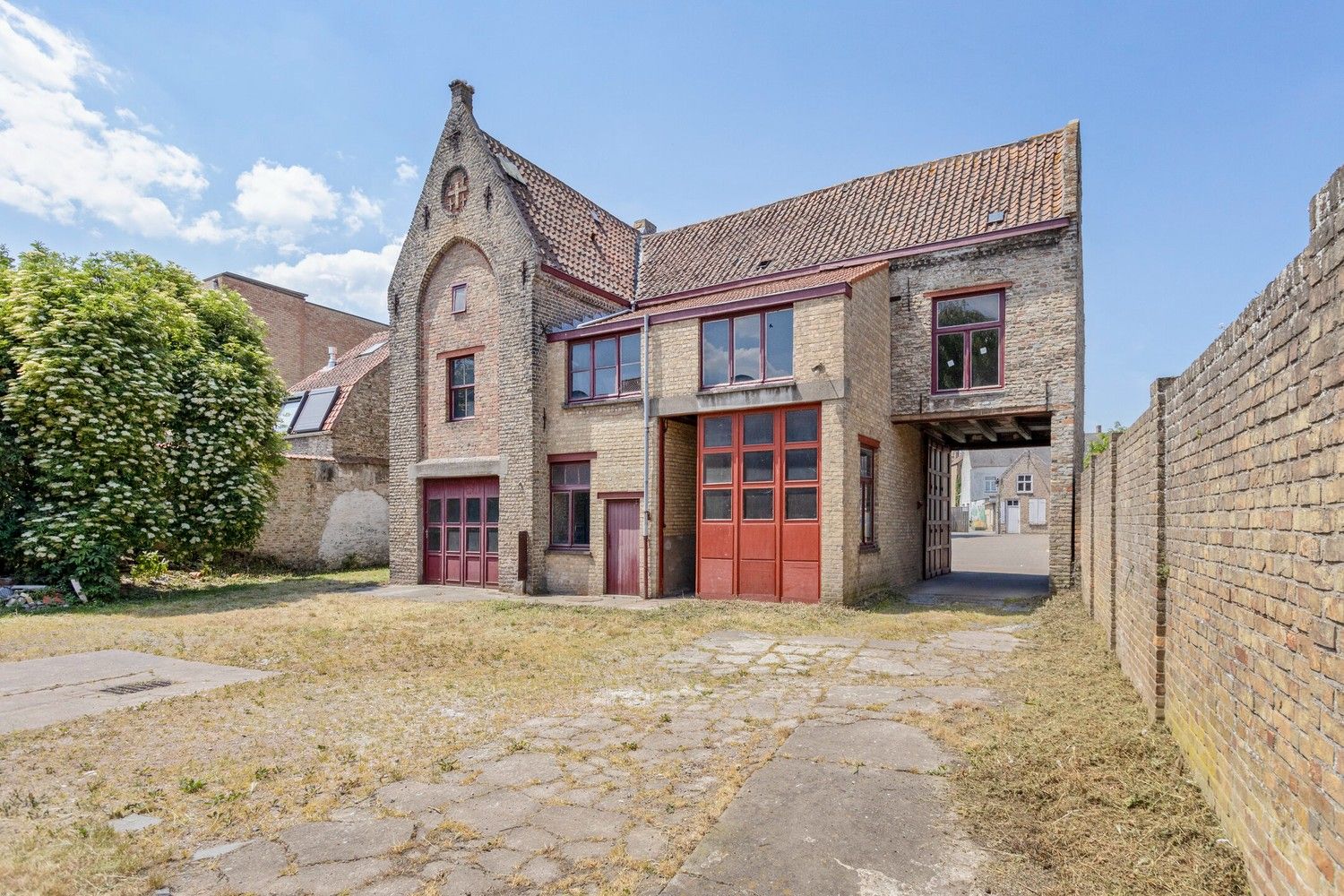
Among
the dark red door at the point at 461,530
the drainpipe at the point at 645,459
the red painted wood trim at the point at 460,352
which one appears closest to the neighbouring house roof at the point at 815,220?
the red painted wood trim at the point at 460,352

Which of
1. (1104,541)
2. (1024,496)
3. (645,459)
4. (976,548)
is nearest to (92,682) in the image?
(645,459)

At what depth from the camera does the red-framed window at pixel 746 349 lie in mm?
12945

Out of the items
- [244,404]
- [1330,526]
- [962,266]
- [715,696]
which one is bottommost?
[715,696]

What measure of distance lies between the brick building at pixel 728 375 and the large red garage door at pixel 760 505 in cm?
4

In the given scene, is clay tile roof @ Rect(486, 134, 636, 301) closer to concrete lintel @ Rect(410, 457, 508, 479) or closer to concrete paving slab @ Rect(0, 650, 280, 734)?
concrete lintel @ Rect(410, 457, 508, 479)

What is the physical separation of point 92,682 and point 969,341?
14.1 meters

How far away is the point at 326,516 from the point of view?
20.6 metres

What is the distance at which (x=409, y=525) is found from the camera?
682 inches

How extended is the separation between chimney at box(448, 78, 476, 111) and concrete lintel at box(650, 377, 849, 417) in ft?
29.2

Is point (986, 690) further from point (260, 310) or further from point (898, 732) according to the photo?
point (260, 310)

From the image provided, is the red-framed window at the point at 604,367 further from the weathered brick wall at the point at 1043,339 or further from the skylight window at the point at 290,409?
the skylight window at the point at 290,409

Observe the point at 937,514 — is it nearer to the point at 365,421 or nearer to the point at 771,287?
the point at 771,287

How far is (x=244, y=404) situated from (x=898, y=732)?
15884mm

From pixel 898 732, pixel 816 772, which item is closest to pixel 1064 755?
pixel 898 732
